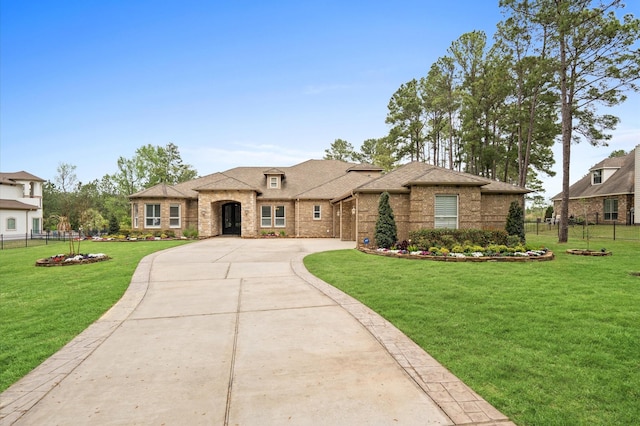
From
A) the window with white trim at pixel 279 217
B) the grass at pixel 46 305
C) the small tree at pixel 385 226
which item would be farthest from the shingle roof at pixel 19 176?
the small tree at pixel 385 226

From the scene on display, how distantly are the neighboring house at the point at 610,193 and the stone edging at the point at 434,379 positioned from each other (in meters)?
25.3

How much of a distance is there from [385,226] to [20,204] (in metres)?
38.7

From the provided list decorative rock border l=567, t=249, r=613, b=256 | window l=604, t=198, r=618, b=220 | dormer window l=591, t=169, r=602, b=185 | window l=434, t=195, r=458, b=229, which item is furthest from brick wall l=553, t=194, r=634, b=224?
window l=434, t=195, r=458, b=229

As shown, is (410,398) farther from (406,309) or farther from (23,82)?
(23,82)

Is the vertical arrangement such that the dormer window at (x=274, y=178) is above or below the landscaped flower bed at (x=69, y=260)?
above

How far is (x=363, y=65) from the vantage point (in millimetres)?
20156

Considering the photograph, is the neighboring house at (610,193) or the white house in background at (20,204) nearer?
the neighboring house at (610,193)

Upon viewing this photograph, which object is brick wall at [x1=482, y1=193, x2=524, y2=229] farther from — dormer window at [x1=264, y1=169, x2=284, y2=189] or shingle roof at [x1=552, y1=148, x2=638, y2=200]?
shingle roof at [x1=552, y1=148, x2=638, y2=200]

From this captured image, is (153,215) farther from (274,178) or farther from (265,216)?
(274,178)

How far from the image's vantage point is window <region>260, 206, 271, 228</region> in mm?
25227

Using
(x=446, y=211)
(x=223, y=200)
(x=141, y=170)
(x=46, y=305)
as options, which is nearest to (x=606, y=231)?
(x=446, y=211)

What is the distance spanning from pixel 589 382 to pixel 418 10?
15954 mm

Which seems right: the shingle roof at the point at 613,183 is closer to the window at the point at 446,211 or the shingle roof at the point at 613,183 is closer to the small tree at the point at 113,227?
the window at the point at 446,211

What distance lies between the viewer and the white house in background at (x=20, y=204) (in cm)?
3147
